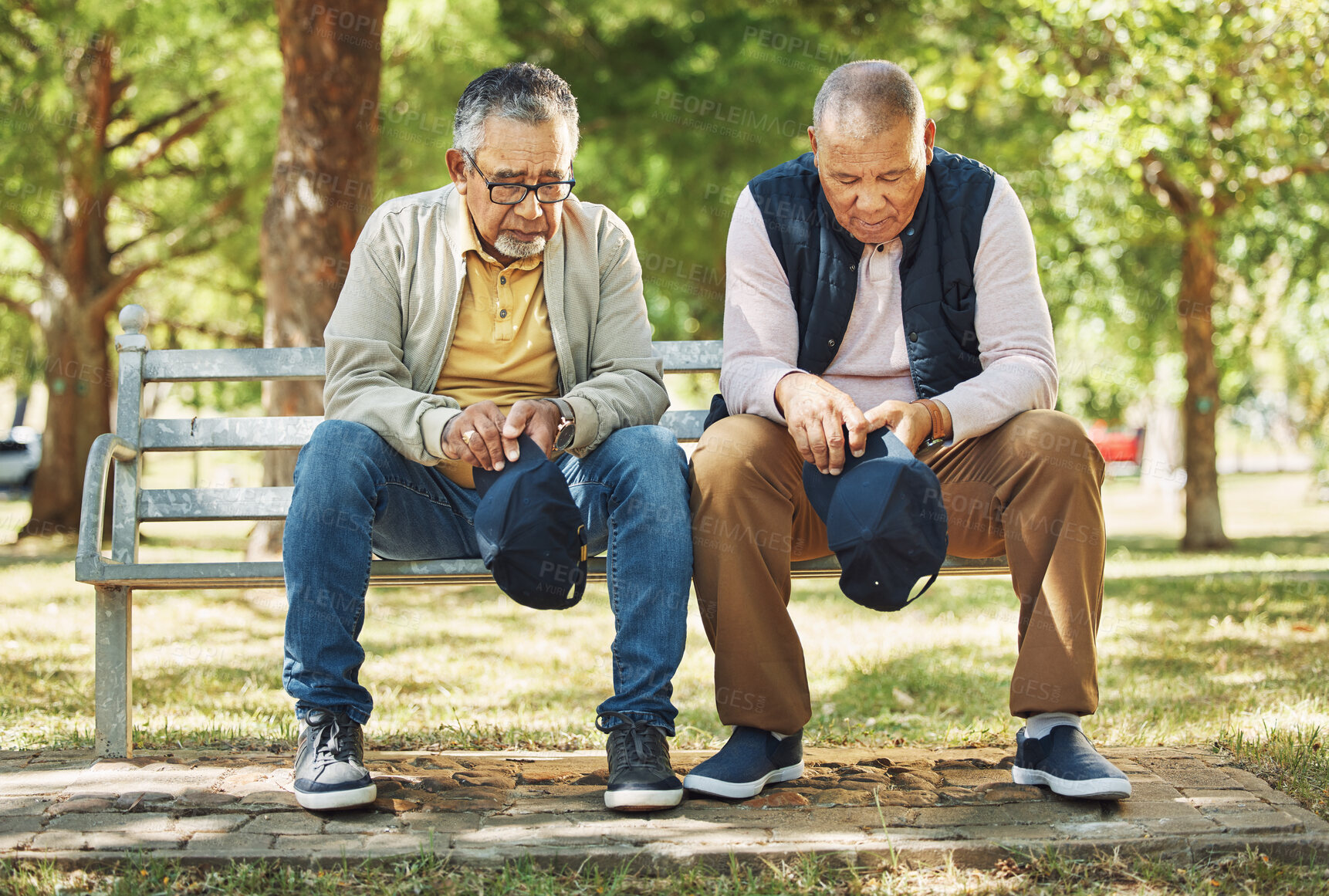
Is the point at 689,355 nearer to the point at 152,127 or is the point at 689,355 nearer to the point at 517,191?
the point at 517,191

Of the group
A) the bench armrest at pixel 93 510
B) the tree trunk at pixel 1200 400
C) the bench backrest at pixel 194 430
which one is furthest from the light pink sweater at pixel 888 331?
the tree trunk at pixel 1200 400

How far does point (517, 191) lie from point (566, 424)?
2.04 feet

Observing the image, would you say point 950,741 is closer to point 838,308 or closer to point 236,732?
point 838,308

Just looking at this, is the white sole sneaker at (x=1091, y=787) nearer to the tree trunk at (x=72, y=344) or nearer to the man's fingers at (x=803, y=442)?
the man's fingers at (x=803, y=442)

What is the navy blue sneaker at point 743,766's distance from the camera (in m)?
2.67

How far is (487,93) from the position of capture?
297 centimetres

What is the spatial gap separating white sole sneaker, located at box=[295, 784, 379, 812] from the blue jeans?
16 cm

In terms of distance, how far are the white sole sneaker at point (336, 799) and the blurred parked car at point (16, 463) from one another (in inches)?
1119

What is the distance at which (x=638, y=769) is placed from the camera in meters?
2.60

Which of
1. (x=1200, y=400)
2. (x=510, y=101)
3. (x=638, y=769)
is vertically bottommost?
(x=638, y=769)

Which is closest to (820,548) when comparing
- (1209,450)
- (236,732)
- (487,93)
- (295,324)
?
(487,93)

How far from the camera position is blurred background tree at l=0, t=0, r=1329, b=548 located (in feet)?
30.6

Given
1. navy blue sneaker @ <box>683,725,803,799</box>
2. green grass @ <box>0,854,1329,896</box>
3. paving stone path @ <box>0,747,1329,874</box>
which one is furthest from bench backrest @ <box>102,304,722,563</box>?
navy blue sneaker @ <box>683,725,803,799</box>

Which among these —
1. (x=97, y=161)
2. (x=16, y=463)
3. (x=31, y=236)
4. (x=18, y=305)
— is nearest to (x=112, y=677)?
(x=97, y=161)
